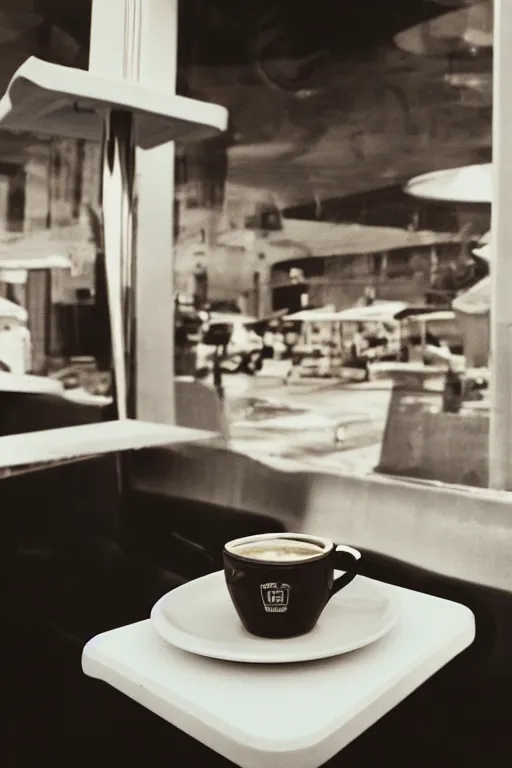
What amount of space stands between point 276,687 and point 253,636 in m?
0.06

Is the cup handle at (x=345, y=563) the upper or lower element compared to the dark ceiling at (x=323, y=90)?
lower

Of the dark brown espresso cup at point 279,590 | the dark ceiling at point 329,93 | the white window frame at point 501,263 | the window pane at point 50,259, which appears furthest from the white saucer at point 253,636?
the dark ceiling at point 329,93

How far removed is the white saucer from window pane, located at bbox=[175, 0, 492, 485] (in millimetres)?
308

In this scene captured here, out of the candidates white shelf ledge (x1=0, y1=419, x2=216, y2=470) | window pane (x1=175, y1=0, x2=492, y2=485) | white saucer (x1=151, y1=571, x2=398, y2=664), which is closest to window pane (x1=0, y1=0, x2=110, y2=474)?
white shelf ledge (x1=0, y1=419, x2=216, y2=470)

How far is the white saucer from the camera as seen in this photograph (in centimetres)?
47

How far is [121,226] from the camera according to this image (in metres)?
0.92

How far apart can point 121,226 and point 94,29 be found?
0.24 meters

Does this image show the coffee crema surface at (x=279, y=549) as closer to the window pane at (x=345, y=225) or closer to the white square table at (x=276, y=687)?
the white square table at (x=276, y=687)

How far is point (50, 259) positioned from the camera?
0.86 metres

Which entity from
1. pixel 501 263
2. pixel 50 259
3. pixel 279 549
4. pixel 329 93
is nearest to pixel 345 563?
pixel 279 549

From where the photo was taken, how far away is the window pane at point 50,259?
83 centimetres

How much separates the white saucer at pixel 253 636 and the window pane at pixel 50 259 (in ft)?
1.19

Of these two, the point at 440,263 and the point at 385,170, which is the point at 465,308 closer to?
the point at 440,263

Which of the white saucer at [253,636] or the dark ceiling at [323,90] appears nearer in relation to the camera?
the white saucer at [253,636]
